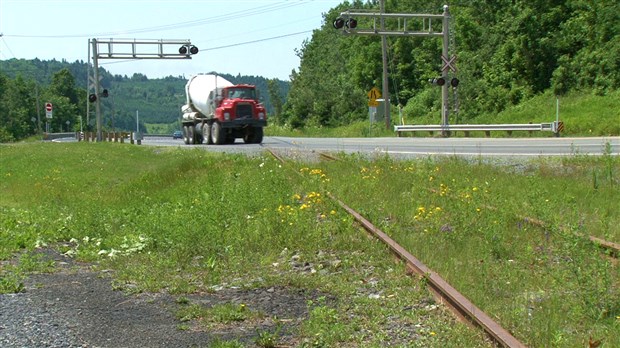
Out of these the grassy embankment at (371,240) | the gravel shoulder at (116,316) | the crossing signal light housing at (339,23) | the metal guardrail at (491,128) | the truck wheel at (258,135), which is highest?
the crossing signal light housing at (339,23)

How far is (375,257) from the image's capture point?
9.00 m

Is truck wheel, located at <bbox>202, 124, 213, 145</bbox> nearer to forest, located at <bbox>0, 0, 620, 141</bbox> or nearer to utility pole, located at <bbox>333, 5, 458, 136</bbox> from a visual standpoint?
forest, located at <bbox>0, 0, 620, 141</bbox>

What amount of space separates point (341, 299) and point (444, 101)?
35.9 m

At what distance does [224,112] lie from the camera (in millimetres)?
37906

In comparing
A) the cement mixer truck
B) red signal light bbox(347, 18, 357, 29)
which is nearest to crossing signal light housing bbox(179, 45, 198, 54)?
the cement mixer truck

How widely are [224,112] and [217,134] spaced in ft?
4.23

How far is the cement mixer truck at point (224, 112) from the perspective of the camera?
3794 cm

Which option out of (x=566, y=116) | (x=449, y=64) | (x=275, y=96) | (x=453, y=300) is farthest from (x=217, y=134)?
(x=275, y=96)

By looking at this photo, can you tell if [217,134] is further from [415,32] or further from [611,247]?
[611,247]

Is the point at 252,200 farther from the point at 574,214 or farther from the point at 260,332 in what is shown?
the point at 260,332

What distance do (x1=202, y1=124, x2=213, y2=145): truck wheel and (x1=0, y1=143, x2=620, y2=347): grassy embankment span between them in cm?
2026

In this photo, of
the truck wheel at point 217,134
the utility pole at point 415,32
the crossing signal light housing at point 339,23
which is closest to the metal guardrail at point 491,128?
the utility pole at point 415,32

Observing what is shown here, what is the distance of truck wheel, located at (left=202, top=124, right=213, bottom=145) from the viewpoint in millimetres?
40169

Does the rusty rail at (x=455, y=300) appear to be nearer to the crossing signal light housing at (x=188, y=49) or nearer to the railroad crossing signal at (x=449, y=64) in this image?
the railroad crossing signal at (x=449, y=64)
